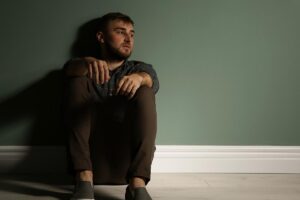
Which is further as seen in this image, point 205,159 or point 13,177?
point 205,159

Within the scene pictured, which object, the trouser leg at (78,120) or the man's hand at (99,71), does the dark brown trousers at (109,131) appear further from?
the man's hand at (99,71)

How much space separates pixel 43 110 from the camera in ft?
5.75

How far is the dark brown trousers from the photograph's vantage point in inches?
50.4

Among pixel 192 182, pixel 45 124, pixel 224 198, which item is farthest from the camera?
pixel 45 124

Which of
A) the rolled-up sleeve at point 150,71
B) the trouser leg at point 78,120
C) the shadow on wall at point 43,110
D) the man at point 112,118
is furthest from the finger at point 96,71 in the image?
the shadow on wall at point 43,110

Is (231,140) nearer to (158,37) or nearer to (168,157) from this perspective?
(168,157)

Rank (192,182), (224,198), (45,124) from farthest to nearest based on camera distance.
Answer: (45,124) → (192,182) → (224,198)

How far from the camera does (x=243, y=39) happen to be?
1.83 meters

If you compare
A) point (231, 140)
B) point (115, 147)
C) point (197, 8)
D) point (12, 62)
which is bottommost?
point (231, 140)

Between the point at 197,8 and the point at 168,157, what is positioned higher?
the point at 197,8

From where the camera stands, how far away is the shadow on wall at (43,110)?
173 centimetres

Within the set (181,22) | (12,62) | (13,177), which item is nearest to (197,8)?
(181,22)

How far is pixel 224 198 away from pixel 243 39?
2.81ft

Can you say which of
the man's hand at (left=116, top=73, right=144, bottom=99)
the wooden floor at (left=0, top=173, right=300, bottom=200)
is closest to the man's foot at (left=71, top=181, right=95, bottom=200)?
the wooden floor at (left=0, top=173, right=300, bottom=200)
